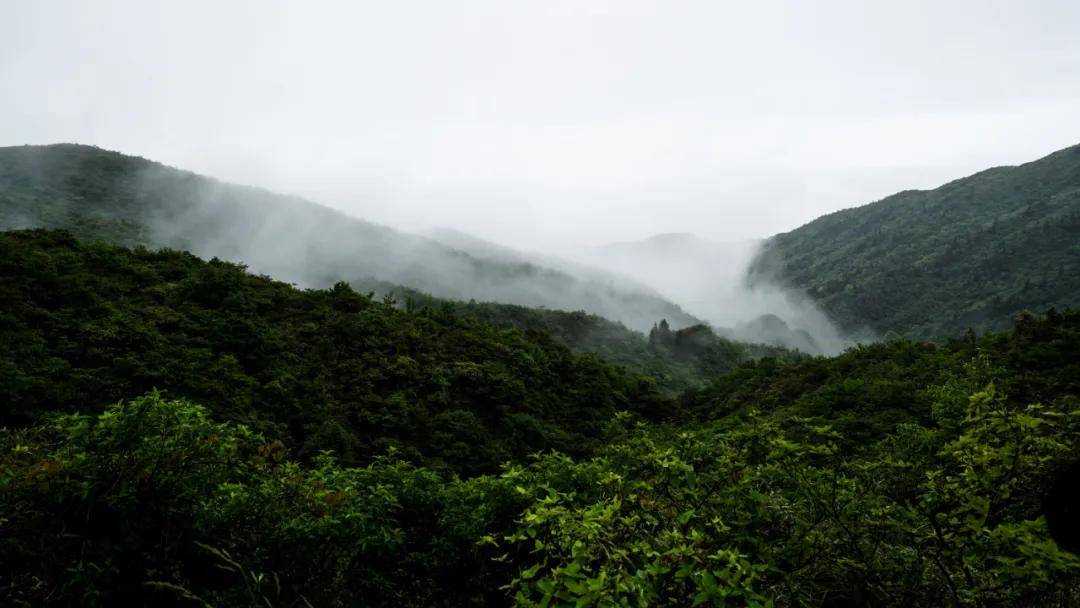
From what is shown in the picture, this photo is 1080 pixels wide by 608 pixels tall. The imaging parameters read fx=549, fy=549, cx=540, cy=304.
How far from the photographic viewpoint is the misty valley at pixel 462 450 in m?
3.09

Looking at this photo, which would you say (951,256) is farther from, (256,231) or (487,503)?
(487,503)

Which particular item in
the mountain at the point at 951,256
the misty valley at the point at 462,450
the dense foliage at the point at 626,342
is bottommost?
the dense foliage at the point at 626,342

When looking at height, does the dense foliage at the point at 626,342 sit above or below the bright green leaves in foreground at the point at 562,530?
below

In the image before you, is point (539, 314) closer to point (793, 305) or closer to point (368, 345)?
point (368, 345)

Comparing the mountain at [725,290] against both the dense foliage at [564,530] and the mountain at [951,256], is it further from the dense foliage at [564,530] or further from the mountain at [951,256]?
the dense foliage at [564,530]

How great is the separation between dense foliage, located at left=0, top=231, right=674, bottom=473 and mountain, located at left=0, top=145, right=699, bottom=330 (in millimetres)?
23328

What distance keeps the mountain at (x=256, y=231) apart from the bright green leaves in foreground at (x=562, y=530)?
37.6 meters

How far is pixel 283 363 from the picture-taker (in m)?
14.5

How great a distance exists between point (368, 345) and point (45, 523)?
13.1 metres

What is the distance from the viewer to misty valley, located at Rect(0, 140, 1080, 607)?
3.09 meters

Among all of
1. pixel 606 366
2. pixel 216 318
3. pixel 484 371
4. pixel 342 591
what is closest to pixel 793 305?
pixel 606 366

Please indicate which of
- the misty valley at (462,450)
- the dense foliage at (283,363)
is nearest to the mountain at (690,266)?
the misty valley at (462,450)

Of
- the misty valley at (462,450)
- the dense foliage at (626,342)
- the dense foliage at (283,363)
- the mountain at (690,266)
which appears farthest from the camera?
the mountain at (690,266)

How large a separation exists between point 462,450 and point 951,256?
2579 inches
